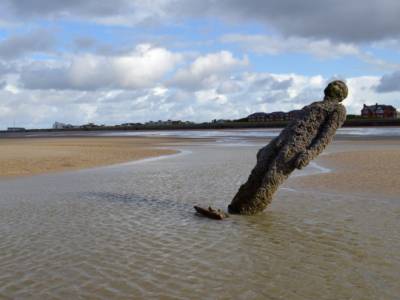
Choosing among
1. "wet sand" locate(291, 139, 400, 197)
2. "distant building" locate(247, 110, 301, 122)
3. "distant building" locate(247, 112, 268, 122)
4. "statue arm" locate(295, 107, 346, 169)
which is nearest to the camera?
"statue arm" locate(295, 107, 346, 169)

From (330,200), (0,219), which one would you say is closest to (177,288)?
(0,219)

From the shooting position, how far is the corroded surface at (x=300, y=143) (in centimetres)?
912

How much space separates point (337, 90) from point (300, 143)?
1249 mm

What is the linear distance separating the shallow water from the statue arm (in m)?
1.20

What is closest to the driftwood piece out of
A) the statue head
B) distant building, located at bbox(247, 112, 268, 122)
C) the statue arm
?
the statue arm

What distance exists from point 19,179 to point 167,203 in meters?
8.08

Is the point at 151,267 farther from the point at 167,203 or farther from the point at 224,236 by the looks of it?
the point at 167,203

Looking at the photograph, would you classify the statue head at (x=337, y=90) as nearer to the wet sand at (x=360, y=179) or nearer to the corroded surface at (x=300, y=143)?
the corroded surface at (x=300, y=143)

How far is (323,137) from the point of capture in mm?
9156

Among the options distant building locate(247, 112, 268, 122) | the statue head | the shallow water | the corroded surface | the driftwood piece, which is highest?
distant building locate(247, 112, 268, 122)

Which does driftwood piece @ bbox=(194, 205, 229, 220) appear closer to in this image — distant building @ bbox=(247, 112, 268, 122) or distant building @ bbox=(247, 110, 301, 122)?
distant building @ bbox=(247, 110, 301, 122)

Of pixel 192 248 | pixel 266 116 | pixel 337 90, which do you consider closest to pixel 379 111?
pixel 266 116

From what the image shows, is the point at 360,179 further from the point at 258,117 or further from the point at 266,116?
the point at 258,117

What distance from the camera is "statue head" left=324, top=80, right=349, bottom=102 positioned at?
9211 millimetres
